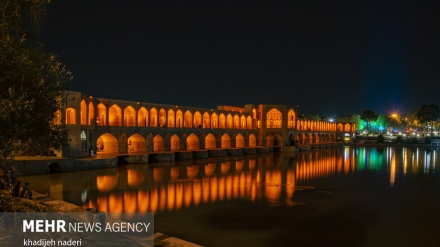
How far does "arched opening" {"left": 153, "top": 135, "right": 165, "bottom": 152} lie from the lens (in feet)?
87.7

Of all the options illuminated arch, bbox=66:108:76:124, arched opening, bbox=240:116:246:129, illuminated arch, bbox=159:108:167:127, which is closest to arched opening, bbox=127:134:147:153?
illuminated arch, bbox=159:108:167:127

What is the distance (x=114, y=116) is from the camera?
23703mm

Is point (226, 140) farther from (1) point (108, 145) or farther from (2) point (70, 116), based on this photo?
(2) point (70, 116)

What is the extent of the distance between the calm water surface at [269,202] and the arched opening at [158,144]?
261 inches

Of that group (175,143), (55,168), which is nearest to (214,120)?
(175,143)

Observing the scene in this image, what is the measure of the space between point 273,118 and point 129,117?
57.9 feet

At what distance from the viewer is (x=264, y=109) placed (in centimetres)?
3769

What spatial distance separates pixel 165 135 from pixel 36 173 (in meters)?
11.6

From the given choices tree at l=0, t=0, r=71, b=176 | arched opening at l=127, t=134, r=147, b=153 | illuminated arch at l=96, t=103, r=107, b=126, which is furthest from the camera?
arched opening at l=127, t=134, r=147, b=153

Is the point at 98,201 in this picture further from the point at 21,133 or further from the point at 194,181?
the point at 21,133

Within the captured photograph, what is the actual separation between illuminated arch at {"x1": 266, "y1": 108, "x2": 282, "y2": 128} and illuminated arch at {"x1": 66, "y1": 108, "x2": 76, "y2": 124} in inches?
874

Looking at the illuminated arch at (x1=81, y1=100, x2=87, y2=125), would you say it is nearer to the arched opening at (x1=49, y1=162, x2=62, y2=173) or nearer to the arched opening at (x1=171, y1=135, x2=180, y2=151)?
the arched opening at (x1=49, y1=162, x2=62, y2=173)

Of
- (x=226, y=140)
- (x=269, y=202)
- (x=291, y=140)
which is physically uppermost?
(x=226, y=140)

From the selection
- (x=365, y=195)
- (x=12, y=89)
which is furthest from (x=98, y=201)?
(x=365, y=195)
